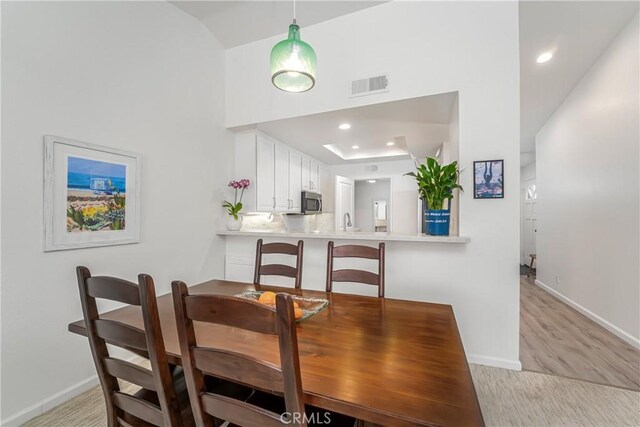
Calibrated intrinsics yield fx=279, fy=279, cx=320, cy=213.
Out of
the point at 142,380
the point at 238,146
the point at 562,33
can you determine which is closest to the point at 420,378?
the point at 142,380

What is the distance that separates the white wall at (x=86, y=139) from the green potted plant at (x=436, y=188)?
87.5 inches

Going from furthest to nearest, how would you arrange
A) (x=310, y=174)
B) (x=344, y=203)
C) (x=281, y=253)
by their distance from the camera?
(x=344, y=203)
(x=310, y=174)
(x=281, y=253)

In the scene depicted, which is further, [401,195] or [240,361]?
[401,195]

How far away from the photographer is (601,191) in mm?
3049

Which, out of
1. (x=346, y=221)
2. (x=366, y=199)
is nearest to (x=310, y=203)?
(x=346, y=221)

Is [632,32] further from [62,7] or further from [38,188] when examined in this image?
[38,188]

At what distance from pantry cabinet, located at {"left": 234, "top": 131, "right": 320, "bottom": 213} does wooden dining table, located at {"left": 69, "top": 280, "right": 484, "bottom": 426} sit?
2.08 metres

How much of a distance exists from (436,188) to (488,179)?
413 millimetres

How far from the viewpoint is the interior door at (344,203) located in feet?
18.9

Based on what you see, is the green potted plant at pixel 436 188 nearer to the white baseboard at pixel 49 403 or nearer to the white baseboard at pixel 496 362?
the white baseboard at pixel 496 362

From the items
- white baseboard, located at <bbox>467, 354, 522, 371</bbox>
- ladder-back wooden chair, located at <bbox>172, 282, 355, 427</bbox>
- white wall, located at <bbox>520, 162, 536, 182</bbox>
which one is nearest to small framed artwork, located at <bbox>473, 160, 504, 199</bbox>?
white baseboard, located at <bbox>467, 354, 522, 371</bbox>

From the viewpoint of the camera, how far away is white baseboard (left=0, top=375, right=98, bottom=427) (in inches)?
64.9

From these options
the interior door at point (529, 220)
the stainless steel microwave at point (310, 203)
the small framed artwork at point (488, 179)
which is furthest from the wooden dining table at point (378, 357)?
the interior door at point (529, 220)

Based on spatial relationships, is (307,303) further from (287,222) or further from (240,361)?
(287,222)
